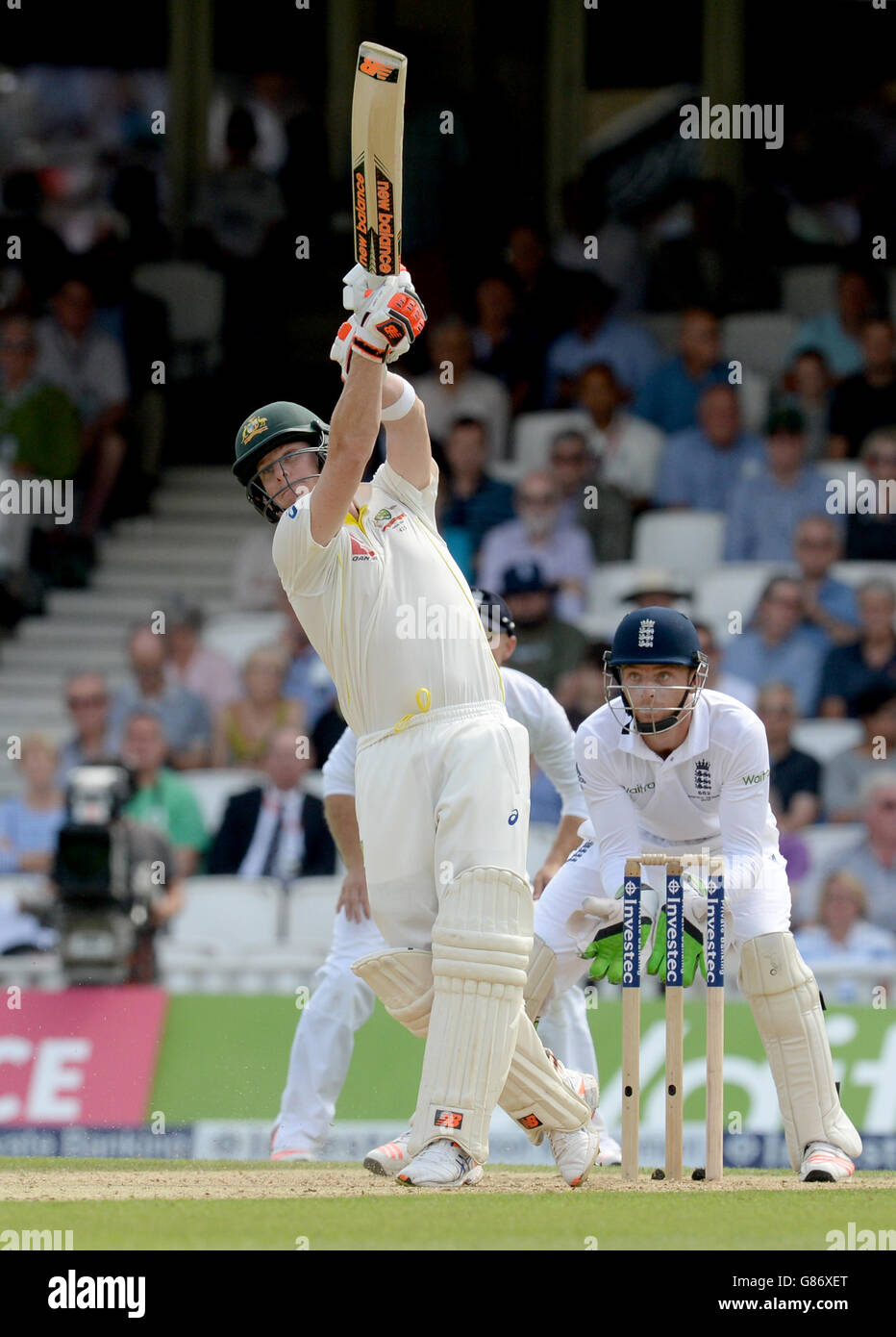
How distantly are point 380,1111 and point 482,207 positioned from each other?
24.3 feet

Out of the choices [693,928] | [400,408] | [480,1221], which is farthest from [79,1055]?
[480,1221]

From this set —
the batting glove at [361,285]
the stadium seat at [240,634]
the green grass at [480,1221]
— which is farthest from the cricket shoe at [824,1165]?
the stadium seat at [240,634]

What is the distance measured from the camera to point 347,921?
319 inches

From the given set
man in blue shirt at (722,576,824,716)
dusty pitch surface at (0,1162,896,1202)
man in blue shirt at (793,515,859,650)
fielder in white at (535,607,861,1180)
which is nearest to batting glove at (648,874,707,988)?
fielder in white at (535,607,861,1180)

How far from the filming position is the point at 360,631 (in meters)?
6.19

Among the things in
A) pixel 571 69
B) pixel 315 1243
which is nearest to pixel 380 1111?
pixel 315 1243

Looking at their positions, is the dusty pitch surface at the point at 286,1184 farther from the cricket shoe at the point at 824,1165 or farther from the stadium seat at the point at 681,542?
the stadium seat at the point at 681,542

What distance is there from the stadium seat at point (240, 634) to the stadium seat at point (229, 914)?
218 cm

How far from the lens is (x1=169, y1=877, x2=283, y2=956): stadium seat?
10.8 metres

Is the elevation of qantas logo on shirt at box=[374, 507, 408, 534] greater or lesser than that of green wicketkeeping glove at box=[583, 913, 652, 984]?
greater

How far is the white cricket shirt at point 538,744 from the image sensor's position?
26.1ft

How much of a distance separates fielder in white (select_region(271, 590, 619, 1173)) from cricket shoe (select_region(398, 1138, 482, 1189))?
6.63ft

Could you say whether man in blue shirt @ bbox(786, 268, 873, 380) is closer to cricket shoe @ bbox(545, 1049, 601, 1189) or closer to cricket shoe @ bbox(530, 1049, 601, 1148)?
cricket shoe @ bbox(530, 1049, 601, 1148)

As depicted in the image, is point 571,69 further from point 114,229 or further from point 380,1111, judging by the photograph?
point 380,1111
